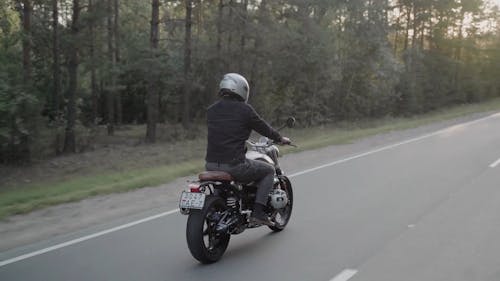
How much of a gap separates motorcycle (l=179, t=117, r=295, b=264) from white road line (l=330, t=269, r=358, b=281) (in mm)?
1398

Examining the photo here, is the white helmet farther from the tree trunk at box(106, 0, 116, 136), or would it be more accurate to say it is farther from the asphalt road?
the tree trunk at box(106, 0, 116, 136)

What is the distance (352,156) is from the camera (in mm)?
16219

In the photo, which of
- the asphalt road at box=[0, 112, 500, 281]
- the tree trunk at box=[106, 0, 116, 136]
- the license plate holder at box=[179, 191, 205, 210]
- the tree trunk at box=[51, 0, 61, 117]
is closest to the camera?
the asphalt road at box=[0, 112, 500, 281]

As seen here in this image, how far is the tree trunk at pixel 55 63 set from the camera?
2330cm

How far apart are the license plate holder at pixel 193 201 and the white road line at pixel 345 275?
158cm

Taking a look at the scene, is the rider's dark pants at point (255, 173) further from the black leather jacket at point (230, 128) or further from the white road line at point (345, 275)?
the white road line at point (345, 275)

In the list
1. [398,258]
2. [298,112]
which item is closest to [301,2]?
[298,112]

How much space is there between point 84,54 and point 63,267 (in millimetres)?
18060

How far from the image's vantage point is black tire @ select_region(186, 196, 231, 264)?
6199 mm

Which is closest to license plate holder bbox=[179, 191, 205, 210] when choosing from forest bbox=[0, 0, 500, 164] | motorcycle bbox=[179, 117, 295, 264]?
motorcycle bbox=[179, 117, 295, 264]

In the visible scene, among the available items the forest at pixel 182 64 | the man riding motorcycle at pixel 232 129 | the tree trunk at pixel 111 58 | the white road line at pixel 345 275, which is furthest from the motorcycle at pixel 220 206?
the tree trunk at pixel 111 58

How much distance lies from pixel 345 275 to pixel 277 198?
5.54ft

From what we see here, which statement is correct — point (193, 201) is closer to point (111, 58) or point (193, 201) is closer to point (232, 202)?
point (232, 202)

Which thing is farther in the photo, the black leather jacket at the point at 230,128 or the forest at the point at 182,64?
the forest at the point at 182,64
